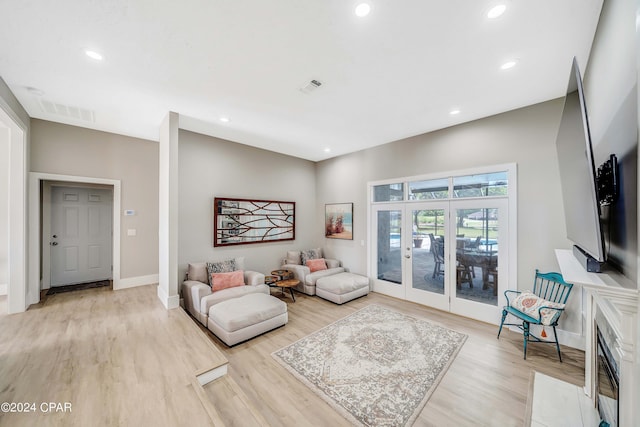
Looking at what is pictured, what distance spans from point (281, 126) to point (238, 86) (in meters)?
1.26

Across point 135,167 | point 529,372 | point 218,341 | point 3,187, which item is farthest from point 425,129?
point 3,187

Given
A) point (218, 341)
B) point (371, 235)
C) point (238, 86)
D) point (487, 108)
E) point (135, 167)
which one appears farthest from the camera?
point (371, 235)

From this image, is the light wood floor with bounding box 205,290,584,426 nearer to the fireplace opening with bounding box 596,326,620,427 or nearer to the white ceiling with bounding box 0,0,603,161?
the fireplace opening with bounding box 596,326,620,427

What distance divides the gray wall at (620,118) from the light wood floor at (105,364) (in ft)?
9.07

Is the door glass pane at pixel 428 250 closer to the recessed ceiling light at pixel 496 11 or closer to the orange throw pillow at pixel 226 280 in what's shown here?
the recessed ceiling light at pixel 496 11

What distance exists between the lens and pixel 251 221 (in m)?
4.99

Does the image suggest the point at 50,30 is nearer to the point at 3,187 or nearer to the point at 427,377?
the point at 3,187

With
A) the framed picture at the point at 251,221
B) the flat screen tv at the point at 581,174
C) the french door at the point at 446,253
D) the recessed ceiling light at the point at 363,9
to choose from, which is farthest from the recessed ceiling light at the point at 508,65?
the framed picture at the point at 251,221

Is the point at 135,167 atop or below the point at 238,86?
below

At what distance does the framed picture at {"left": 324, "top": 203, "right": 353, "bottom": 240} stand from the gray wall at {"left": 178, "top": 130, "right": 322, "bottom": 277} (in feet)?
1.21

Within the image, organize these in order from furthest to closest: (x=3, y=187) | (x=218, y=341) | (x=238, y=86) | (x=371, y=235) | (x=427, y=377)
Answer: (x=371, y=235) → (x=3, y=187) → (x=218, y=341) → (x=238, y=86) → (x=427, y=377)

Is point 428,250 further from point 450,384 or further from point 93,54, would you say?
point 93,54

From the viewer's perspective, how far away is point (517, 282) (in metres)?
3.30

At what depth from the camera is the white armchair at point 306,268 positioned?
15.8ft
